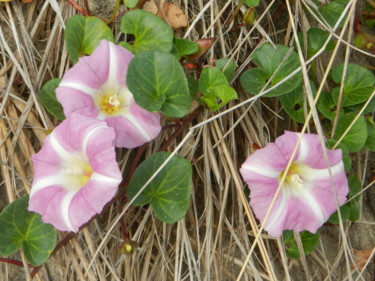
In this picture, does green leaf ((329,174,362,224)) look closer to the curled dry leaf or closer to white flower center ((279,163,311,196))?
white flower center ((279,163,311,196))

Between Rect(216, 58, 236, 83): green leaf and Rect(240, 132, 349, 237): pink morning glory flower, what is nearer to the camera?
Rect(240, 132, 349, 237): pink morning glory flower

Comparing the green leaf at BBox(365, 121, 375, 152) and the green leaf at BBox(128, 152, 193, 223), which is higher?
the green leaf at BBox(365, 121, 375, 152)

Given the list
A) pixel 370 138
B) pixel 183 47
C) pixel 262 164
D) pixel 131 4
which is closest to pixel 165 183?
pixel 262 164

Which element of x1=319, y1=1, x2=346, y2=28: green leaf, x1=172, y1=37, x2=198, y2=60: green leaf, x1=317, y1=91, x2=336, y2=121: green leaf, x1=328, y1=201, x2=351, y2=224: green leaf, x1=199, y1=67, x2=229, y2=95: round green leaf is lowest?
x1=328, y1=201, x2=351, y2=224: green leaf

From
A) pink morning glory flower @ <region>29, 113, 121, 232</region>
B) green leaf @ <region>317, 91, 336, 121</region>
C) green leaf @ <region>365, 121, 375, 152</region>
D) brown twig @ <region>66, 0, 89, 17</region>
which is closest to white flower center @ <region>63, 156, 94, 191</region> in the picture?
pink morning glory flower @ <region>29, 113, 121, 232</region>

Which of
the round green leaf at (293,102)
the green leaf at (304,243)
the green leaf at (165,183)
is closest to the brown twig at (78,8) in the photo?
the green leaf at (165,183)
